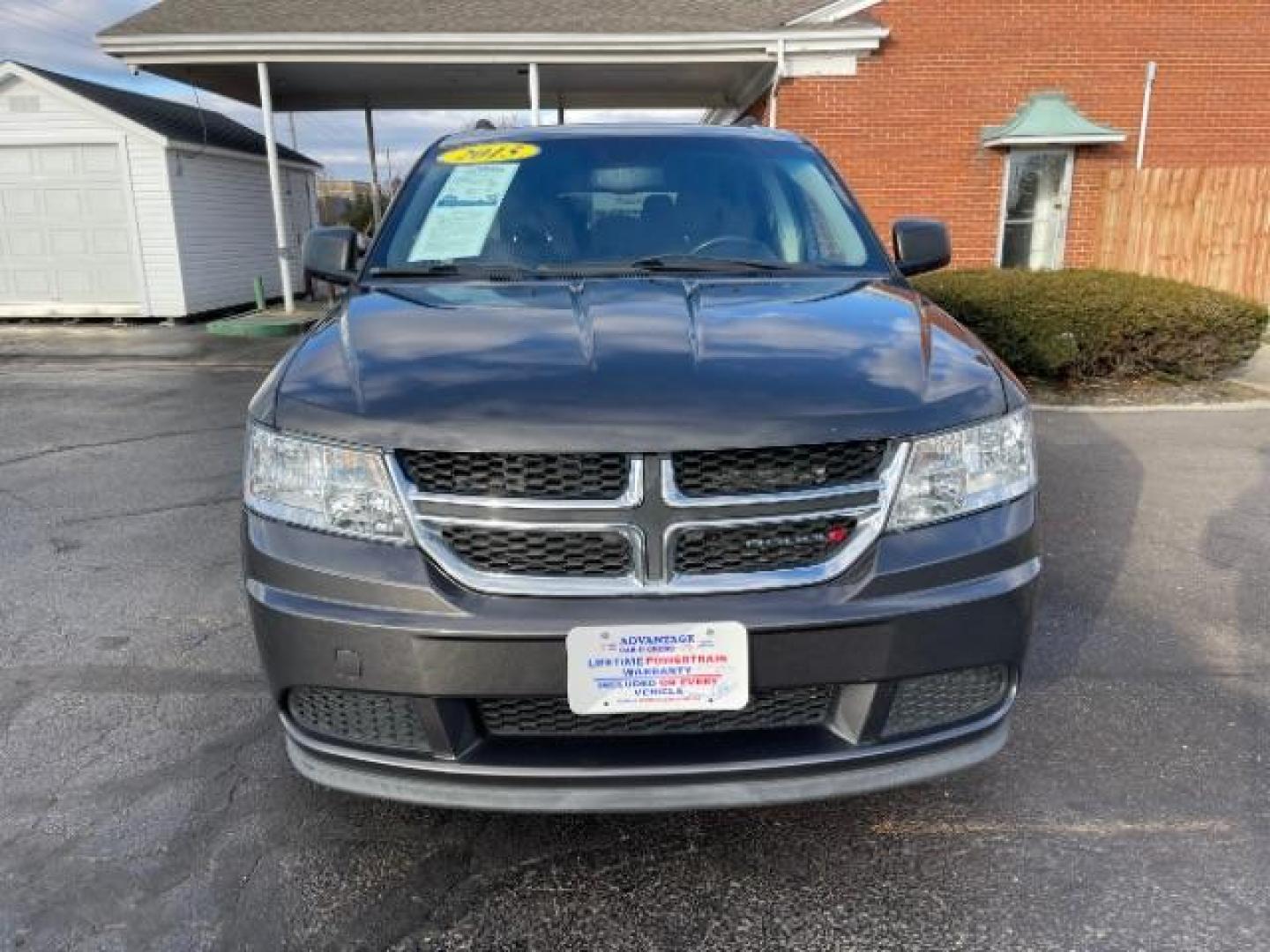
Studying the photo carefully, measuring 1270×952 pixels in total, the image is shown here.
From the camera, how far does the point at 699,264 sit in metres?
2.93

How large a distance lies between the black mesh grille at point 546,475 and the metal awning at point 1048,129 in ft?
39.6

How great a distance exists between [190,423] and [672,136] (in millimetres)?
5316

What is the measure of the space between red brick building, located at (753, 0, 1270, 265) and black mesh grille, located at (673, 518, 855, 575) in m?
11.2

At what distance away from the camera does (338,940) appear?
6.62 feet

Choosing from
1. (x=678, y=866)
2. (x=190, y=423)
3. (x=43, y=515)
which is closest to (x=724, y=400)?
(x=678, y=866)

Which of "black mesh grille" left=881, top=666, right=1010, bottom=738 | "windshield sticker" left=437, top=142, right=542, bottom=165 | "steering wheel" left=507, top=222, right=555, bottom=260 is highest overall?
"windshield sticker" left=437, top=142, right=542, bottom=165

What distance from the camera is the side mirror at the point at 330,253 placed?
3365 millimetres

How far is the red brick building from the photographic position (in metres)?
12.1

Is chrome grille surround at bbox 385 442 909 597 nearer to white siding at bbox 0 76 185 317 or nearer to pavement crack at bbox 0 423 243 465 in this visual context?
pavement crack at bbox 0 423 243 465

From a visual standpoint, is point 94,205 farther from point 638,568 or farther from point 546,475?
point 638,568

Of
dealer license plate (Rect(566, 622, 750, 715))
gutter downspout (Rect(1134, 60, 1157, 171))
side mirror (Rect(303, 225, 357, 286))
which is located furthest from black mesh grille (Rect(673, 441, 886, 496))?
gutter downspout (Rect(1134, 60, 1157, 171))

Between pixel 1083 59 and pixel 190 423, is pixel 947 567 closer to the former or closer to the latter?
pixel 190 423

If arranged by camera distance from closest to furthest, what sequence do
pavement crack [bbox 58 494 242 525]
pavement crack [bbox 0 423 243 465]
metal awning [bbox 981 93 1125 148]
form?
pavement crack [bbox 58 494 242 525], pavement crack [bbox 0 423 243 465], metal awning [bbox 981 93 1125 148]

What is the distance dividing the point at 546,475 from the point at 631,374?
0.30 meters
